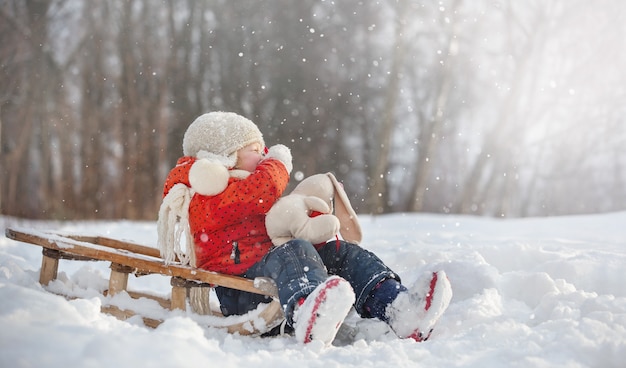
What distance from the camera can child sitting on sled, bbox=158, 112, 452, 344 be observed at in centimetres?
246

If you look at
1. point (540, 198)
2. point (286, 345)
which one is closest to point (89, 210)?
point (286, 345)

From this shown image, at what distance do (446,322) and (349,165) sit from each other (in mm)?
12348

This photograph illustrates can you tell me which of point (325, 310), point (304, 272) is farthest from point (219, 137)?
point (325, 310)

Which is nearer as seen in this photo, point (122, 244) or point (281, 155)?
point (281, 155)

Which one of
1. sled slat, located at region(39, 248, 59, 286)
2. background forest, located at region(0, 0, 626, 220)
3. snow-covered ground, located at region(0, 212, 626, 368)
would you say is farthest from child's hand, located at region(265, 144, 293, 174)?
background forest, located at region(0, 0, 626, 220)

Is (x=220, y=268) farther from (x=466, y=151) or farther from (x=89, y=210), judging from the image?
(x=466, y=151)

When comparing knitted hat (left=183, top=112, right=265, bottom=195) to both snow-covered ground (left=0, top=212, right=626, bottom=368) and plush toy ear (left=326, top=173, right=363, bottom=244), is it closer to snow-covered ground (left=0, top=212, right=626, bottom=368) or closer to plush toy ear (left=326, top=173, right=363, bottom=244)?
plush toy ear (left=326, top=173, right=363, bottom=244)

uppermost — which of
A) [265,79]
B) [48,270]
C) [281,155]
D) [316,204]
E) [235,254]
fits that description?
[265,79]

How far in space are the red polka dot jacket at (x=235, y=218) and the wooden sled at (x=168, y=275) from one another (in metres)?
0.15

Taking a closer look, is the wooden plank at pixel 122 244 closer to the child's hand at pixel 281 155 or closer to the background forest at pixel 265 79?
the child's hand at pixel 281 155

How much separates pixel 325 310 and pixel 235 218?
30.5 inches

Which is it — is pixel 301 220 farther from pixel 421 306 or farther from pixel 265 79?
pixel 265 79

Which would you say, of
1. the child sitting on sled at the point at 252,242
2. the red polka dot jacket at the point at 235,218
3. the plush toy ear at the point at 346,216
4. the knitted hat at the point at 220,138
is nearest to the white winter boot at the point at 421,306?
the child sitting on sled at the point at 252,242

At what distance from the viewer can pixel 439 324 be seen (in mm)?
2854
